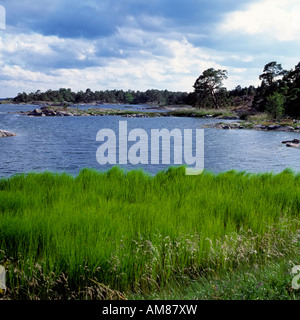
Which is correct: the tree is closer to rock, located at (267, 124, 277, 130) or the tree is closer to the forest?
the forest

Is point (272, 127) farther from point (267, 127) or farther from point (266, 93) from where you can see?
point (266, 93)

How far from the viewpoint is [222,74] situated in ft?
226

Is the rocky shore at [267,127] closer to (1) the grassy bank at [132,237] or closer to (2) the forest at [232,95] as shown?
(2) the forest at [232,95]

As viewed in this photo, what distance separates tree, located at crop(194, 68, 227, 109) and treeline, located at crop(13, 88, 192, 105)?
39381 mm

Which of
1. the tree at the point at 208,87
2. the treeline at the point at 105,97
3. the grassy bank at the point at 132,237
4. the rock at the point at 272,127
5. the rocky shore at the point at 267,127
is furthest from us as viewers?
the treeline at the point at 105,97

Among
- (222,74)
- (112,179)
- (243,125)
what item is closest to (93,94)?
(222,74)

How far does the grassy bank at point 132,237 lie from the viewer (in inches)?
170

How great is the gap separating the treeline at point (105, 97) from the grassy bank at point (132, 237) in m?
110

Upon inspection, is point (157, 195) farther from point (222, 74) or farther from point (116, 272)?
point (222, 74)

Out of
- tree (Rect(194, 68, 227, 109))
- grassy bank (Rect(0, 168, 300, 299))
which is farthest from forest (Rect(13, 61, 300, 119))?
grassy bank (Rect(0, 168, 300, 299))

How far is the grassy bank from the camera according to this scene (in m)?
4.32

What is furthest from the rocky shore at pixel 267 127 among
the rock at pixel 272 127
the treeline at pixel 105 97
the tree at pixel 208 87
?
the treeline at pixel 105 97

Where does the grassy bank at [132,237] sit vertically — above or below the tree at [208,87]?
below

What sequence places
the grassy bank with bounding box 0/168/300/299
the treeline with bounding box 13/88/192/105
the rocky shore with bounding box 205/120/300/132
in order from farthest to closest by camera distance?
the treeline with bounding box 13/88/192/105 → the rocky shore with bounding box 205/120/300/132 → the grassy bank with bounding box 0/168/300/299
